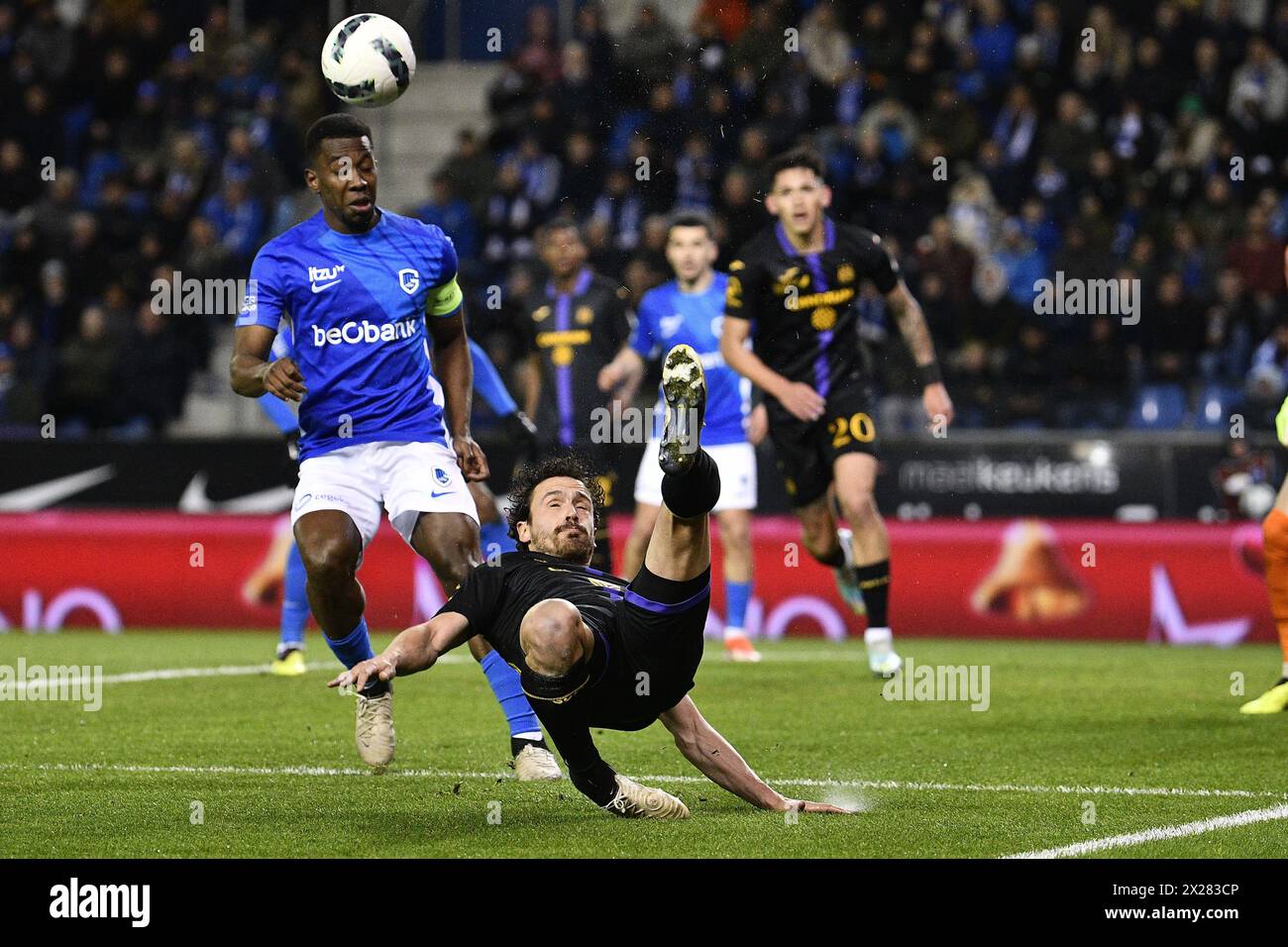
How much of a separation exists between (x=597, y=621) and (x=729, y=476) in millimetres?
6383

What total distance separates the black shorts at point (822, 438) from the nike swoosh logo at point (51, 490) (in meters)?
6.70

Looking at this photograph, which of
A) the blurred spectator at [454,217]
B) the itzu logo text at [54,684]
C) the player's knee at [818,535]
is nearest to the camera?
the itzu logo text at [54,684]

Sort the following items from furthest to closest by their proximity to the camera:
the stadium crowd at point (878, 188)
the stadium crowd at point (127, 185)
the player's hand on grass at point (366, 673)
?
the stadium crowd at point (127, 185)
the stadium crowd at point (878, 188)
the player's hand on grass at point (366, 673)

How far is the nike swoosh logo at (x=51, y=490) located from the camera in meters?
15.1

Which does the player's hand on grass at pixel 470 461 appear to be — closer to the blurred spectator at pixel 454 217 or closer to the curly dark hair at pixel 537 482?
the curly dark hair at pixel 537 482

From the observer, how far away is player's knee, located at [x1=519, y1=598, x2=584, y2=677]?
213 inches

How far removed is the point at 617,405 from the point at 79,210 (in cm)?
687

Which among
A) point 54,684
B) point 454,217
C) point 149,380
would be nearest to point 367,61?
point 54,684

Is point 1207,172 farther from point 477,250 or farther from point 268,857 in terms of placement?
point 268,857

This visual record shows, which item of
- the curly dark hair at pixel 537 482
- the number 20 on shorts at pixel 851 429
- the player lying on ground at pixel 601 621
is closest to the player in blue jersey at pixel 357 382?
the curly dark hair at pixel 537 482

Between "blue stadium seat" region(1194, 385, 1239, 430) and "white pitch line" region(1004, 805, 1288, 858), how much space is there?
8.50m

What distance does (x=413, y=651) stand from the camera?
550 centimetres

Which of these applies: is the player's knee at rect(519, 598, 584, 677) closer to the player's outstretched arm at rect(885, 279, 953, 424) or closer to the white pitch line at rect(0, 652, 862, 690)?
the white pitch line at rect(0, 652, 862, 690)
